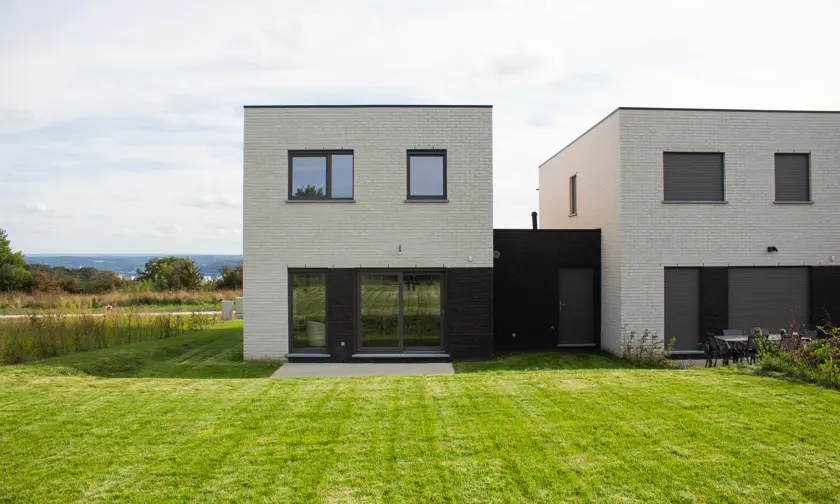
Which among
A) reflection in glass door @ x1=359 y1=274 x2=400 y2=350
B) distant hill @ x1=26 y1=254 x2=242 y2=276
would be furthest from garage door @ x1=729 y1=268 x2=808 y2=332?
distant hill @ x1=26 y1=254 x2=242 y2=276

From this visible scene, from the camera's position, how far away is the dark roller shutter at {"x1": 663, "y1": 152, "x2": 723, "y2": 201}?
12219mm

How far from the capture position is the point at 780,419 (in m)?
5.91

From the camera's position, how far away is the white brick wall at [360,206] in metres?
11.5

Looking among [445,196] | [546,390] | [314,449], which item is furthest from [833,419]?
[445,196]

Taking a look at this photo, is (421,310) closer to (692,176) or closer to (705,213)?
(705,213)

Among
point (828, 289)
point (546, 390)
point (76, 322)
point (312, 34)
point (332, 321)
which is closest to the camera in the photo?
point (546, 390)

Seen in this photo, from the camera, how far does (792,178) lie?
12.4 meters

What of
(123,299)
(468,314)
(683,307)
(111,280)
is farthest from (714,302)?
(111,280)

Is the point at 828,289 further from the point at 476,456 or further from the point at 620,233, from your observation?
the point at 476,456

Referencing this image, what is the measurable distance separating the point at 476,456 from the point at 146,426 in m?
A: 3.56

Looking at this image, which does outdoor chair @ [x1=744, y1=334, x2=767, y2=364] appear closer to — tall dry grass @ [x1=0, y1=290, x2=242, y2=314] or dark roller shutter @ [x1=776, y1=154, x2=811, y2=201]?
dark roller shutter @ [x1=776, y1=154, x2=811, y2=201]

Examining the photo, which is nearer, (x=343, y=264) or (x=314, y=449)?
(x=314, y=449)

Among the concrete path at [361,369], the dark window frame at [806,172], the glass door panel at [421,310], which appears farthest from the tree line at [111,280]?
the dark window frame at [806,172]

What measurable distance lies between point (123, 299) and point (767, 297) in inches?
900
